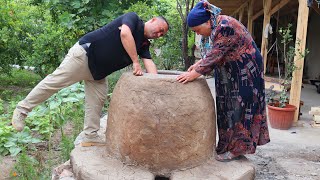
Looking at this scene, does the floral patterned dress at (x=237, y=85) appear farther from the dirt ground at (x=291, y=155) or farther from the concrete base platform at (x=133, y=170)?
the dirt ground at (x=291, y=155)

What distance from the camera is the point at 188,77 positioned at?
2.90m

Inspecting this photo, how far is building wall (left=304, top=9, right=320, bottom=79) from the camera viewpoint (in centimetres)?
1040

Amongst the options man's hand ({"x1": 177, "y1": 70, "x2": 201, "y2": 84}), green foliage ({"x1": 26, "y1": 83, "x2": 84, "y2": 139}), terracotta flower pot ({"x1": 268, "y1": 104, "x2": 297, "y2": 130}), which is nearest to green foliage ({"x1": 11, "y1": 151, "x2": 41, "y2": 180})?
green foliage ({"x1": 26, "y1": 83, "x2": 84, "y2": 139})

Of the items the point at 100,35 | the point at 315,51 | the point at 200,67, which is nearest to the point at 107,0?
the point at 100,35

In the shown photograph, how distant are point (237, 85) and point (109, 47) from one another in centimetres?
119

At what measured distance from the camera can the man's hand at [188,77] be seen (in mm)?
2891

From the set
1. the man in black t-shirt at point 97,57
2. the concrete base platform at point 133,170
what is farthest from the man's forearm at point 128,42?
the concrete base platform at point 133,170

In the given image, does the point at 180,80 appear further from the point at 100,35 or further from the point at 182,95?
the point at 100,35

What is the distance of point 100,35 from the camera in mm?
3152

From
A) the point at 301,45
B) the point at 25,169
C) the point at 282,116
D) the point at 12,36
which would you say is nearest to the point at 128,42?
the point at 25,169

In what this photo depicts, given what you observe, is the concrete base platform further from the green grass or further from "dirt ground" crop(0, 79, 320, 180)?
the green grass

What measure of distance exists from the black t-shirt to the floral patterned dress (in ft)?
2.18

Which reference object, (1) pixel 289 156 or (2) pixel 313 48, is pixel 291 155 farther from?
(2) pixel 313 48

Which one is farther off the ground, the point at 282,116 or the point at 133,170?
the point at 133,170
